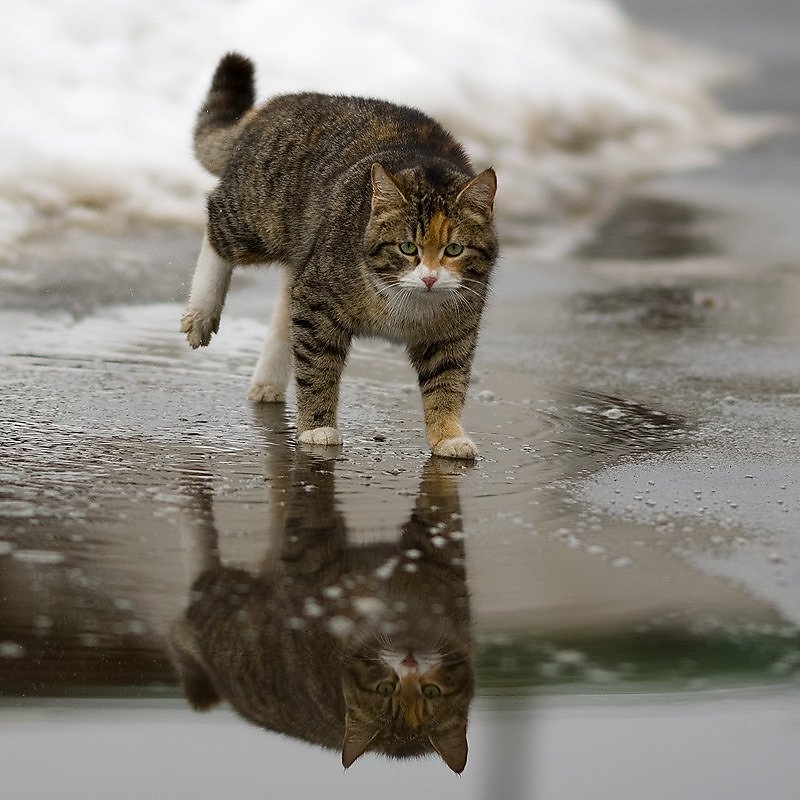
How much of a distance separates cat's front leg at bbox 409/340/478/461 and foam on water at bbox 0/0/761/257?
3.94 meters

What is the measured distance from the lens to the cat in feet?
14.9

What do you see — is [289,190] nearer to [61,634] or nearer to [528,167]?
[61,634]

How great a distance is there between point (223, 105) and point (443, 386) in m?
1.97

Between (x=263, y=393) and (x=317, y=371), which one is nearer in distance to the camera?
(x=317, y=371)

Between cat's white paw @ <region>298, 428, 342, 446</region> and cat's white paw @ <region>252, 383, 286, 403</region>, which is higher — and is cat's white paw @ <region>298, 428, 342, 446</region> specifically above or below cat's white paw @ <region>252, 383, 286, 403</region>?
below

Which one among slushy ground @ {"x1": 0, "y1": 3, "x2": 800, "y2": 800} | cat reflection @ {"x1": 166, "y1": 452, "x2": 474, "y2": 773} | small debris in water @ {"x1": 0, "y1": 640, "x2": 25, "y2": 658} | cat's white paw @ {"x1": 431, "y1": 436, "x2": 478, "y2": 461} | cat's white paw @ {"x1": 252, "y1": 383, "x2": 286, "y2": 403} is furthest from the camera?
cat's white paw @ {"x1": 252, "y1": 383, "x2": 286, "y2": 403}

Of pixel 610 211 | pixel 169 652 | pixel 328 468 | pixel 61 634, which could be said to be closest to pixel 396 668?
pixel 169 652

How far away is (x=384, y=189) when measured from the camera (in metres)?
4.55

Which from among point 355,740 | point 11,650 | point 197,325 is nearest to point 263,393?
point 197,325

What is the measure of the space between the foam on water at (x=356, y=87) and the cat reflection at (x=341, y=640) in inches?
203

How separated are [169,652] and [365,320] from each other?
6.55 feet

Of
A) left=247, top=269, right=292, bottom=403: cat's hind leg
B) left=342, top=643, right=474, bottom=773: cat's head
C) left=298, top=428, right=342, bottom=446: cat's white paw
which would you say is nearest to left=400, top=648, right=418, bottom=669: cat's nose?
left=342, top=643, right=474, bottom=773: cat's head

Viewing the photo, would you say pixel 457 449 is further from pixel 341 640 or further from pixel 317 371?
pixel 341 640

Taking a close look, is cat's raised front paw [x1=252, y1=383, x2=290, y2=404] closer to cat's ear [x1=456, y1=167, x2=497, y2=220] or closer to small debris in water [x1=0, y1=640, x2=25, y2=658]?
cat's ear [x1=456, y1=167, x2=497, y2=220]
